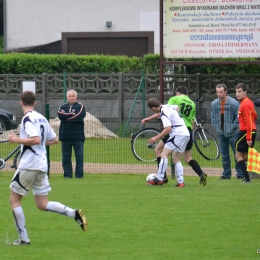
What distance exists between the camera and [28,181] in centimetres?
847

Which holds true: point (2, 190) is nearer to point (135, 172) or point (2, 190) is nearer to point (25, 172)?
point (135, 172)

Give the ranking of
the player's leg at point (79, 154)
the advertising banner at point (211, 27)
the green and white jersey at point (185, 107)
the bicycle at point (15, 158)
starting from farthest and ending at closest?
the advertising banner at point (211, 27), the bicycle at point (15, 158), the player's leg at point (79, 154), the green and white jersey at point (185, 107)

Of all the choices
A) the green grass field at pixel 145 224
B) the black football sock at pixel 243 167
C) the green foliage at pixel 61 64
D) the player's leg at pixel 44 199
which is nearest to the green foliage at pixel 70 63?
the green foliage at pixel 61 64

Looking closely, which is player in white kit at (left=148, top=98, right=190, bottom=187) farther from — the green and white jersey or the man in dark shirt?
the man in dark shirt

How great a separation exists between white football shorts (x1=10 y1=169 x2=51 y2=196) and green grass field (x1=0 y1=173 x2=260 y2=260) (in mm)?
609

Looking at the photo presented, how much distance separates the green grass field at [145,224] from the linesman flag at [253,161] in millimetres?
287

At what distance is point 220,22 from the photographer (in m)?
17.2

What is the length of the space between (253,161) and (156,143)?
127 inches

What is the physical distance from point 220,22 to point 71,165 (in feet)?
14.9

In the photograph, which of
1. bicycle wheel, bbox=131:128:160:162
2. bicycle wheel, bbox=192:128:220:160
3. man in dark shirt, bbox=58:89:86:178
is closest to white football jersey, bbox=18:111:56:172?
man in dark shirt, bbox=58:89:86:178

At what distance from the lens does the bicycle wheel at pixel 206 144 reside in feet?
58.7

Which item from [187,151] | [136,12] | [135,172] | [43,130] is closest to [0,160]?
[135,172]

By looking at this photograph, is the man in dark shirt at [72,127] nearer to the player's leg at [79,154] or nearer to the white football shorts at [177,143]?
the player's leg at [79,154]

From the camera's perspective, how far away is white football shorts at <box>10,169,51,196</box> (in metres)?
8.45
